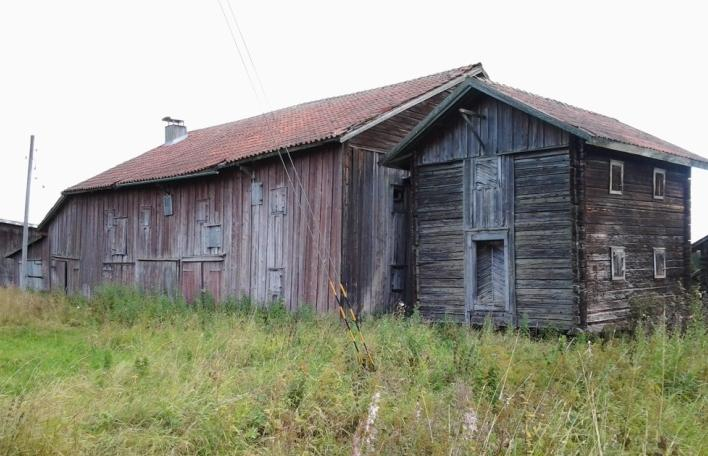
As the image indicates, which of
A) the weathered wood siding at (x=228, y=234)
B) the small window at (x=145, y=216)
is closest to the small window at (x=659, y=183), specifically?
the weathered wood siding at (x=228, y=234)

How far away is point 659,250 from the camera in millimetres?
14211

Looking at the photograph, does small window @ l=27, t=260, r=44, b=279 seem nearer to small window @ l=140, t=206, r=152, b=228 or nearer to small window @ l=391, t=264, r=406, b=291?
small window @ l=140, t=206, r=152, b=228

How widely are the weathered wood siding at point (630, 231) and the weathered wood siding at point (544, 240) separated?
373mm

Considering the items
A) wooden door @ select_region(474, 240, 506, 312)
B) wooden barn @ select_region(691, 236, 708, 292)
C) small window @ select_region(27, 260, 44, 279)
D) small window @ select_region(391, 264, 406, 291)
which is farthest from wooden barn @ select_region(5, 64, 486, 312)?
wooden barn @ select_region(691, 236, 708, 292)

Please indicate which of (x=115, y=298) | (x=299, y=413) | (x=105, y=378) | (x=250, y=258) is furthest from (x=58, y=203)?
(x=299, y=413)

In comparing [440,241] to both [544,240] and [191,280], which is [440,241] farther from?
[191,280]

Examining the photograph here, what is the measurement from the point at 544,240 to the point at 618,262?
1.84 m

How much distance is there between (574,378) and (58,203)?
24.2 m

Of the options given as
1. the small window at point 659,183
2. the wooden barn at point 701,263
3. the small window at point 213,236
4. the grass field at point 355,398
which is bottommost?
the grass field at point 355,398

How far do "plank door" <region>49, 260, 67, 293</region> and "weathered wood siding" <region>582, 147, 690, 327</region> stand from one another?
21.2 meters

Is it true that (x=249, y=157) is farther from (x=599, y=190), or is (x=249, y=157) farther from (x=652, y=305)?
(x=652, y=305)

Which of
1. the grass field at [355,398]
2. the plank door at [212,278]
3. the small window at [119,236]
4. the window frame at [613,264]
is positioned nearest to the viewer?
the grass field at [355,398]

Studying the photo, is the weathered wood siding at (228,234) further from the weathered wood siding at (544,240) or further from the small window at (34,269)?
the weathered wood siding at (544,240)

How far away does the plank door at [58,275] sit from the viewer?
83.7ft
